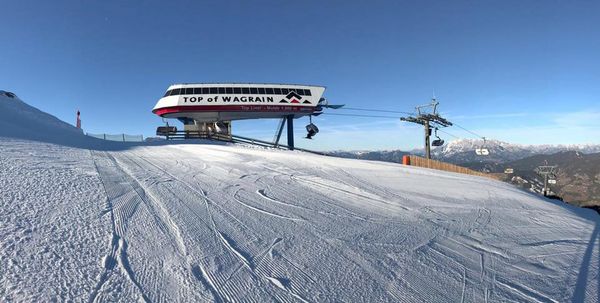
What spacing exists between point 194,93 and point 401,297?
91.4 ft

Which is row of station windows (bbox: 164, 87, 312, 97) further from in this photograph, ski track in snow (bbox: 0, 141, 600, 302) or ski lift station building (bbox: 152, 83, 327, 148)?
ski track in snow (bbox: 0, 141, 600, 302)

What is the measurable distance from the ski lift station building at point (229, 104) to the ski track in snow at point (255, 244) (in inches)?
771

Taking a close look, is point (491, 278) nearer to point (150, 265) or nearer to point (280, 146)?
point (150, 265)

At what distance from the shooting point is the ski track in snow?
3902 millimetres

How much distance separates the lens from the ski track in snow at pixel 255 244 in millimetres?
3902

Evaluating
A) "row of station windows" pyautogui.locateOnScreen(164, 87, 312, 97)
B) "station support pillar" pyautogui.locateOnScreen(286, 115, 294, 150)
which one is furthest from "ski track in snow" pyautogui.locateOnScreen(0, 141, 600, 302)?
"station support pillar" pyautogui.locateOnScreen(286, 115, 294, 150)

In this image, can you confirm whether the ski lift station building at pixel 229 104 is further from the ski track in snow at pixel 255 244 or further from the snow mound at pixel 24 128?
the ski track in snow at pixel 255 244

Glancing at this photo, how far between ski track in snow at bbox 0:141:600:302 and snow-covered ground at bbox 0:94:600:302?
0.02 metres

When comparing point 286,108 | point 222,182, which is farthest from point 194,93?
point 222,182

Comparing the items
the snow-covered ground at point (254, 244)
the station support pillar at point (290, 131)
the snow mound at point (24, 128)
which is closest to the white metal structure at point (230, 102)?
the station support pillar at point (290, 131)

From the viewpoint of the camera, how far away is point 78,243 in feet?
14.9

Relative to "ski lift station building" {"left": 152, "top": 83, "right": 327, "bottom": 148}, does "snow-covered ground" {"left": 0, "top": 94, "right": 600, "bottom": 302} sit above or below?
below

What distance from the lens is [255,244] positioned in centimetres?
525

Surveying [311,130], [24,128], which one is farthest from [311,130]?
[24,128]
